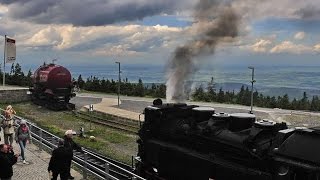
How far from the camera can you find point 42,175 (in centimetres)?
1437

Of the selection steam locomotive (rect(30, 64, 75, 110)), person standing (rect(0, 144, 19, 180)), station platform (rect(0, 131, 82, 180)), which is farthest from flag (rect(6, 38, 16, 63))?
person standing (rect(0, 144, 19, 180))

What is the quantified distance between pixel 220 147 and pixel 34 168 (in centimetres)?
753

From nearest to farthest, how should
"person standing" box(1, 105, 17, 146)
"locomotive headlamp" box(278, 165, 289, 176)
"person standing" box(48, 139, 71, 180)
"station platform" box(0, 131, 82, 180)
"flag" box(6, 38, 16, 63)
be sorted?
"locomotive headlamp" box(278, 165, 289, 176)
"person standing" box(48, 139, 71, 180)
"station platform" box(0, 131, 82, 180)
"person standing" box(1, 105, 17, 146)
"flag" box(6, 38, 16, 63)

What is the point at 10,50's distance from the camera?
38.9 metres

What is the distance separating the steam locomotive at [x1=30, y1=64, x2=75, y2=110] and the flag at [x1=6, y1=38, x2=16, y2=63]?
3.44 m

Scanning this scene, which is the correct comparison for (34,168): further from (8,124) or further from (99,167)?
(99,167)

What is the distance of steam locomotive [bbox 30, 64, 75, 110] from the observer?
129 ft

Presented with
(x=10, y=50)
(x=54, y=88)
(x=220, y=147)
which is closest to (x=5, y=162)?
(x=220, y=147)

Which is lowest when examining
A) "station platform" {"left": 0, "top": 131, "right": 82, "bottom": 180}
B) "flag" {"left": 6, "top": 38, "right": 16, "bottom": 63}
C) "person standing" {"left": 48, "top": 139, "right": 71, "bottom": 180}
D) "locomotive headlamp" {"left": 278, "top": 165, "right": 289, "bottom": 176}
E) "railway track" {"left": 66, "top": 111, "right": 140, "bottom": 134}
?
"railway track" {"left": 66, "top": 111, "right": 140, "bottom": 134}

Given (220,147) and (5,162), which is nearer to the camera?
(5,162)

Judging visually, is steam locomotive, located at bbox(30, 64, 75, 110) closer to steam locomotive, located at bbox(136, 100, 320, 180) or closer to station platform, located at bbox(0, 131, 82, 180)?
station platform, located at bbox(0, 131, 82, 180)

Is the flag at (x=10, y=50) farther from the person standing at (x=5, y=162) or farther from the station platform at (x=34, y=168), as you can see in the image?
the person standing at (x=5, y=162)

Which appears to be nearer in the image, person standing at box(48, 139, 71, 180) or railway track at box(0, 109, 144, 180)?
person standing at box(48, 139, 71, 180)

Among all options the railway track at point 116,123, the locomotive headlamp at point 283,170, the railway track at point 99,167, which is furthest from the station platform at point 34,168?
the railway track at point 116,123
